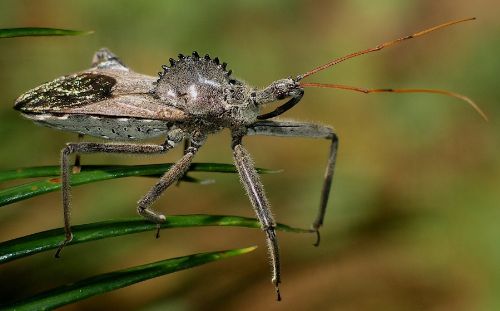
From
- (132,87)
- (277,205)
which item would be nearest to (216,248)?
(277,205)

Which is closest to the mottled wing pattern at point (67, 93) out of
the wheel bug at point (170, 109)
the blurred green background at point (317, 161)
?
the wheel bug at point (170, 109)

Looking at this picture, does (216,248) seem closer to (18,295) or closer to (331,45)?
(18,295)

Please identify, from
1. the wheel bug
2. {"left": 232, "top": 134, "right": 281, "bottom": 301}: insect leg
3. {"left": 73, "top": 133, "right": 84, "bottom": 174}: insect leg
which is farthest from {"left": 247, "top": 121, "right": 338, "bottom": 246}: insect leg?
{"left": 73, "top": 133, "right": 84, "bottom": 174}: insect leg

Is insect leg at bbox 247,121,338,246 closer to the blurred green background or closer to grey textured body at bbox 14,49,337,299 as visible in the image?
grey textured body at bbox 14,49,337,299

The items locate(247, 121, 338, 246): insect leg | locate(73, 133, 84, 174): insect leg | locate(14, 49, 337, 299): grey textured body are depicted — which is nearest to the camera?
locate(73, 133, 84, 174): insect leg

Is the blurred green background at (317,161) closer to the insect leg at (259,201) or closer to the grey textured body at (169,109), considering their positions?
the grey textured body at (169,109)

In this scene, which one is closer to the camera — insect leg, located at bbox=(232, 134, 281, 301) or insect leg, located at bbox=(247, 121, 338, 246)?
insect leg, located at bbox=(232, 134, 281, 301)

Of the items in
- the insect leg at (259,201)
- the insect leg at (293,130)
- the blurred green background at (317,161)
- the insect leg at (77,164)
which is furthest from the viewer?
the blurred green background at (317,161)

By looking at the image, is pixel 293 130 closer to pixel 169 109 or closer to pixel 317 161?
pixel 169 109

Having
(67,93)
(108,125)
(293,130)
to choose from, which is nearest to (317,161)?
(293,130)
